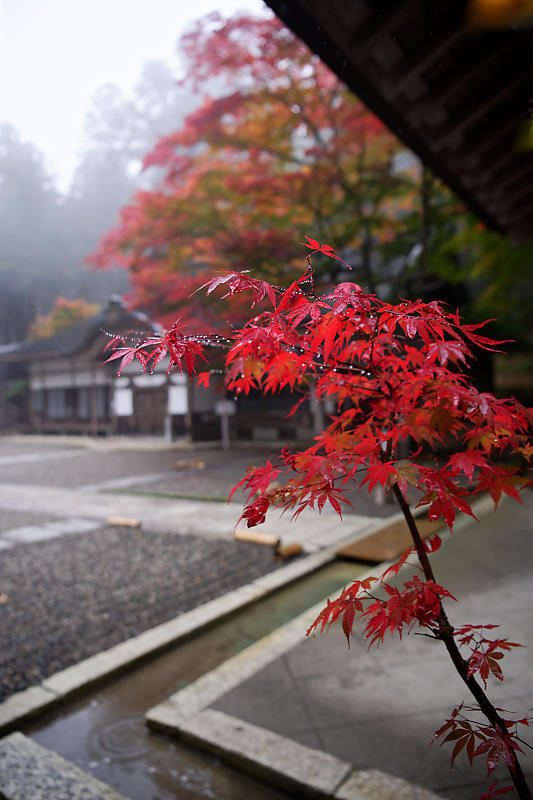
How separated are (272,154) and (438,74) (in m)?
4.56

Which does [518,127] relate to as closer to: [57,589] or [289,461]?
[289,461]

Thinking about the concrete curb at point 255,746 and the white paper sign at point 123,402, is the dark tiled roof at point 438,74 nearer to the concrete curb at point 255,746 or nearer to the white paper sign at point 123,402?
the concrete curb at point 255,746

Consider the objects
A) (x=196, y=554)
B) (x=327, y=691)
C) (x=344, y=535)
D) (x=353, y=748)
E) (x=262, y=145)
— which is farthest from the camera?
(x=262, y=145)

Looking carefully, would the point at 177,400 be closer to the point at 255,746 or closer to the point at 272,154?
the point at 272,154

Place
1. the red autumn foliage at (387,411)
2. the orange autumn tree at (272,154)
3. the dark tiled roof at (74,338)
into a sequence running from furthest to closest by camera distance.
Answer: the dark tiled roof at (74,338) → the orange autumn tree at (272,154) → the red autumn foliage at (387,411)

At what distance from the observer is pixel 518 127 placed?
2.56m

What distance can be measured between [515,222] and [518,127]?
4.66ft

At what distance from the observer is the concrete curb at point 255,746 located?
1.78 metres

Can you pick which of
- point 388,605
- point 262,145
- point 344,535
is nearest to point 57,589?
point 344,535

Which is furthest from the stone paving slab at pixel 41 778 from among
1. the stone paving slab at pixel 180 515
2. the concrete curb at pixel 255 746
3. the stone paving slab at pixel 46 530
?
the stone paving slab at pixel 46 530

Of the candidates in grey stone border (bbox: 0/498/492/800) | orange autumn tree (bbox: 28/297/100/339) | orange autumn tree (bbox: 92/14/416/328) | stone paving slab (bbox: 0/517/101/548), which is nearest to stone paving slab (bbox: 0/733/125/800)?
grey stone border (bbox: 0/498/492/800)

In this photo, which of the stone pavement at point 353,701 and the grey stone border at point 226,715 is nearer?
the grey stone border at point 226,715

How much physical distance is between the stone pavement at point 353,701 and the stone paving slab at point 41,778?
40 centimetres

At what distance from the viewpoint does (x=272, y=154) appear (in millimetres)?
6500
